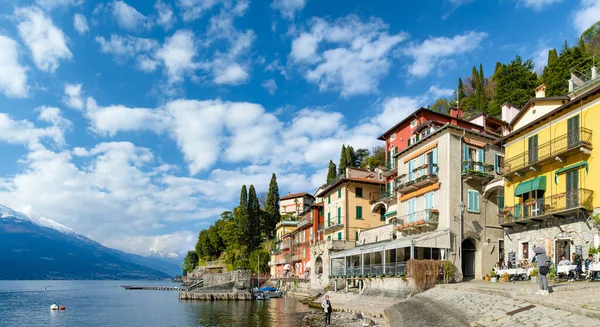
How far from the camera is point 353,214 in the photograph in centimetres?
5547

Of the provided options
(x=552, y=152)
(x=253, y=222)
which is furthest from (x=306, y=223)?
(x=552, y=152)

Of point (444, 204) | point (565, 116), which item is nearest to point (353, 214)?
point (444, 204)

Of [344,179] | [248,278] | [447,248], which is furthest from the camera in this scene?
[248,278]

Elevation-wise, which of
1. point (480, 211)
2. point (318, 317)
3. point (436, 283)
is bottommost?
point (318, 317)

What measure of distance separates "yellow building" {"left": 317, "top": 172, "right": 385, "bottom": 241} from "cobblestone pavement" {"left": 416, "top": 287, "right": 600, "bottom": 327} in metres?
28.8

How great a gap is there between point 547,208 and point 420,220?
436 inches

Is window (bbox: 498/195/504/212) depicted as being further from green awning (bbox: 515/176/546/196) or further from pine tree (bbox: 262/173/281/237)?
pine tree (bbox: 262/173/281/237)

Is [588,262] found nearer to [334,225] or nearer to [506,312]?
[506,312]

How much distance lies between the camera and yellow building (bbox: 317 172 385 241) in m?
55.0

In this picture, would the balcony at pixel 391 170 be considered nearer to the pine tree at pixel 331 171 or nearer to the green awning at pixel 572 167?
the green awning at pixel 572 167

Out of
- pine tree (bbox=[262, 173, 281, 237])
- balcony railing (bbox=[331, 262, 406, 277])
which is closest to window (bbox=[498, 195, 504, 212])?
balcony railing (bbox=[331, 262, 406, 277])

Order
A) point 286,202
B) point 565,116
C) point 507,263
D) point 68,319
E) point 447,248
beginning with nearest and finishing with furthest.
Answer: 1. point 565,116
2. point 507,263
3. point 447,248
4. point 68,319
5. point 286,202

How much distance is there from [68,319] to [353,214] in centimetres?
3289

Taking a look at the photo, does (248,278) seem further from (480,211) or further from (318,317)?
(480,211)
